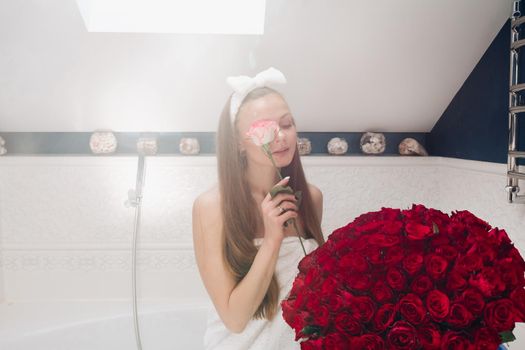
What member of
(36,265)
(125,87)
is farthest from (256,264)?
(36,265)

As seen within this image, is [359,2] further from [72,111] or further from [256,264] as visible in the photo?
[72,111]

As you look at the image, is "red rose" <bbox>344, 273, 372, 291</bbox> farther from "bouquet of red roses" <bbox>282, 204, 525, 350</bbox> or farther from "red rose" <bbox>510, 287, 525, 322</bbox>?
"red rose" <bbox>510, 287, 525, 322</bbox>

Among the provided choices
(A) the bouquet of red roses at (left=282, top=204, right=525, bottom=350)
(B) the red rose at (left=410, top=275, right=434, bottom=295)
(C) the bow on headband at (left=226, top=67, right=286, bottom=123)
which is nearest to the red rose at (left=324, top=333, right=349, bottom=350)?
(A) the bouquet of red roses at (left=282, top=204, right=525, bottom=350)

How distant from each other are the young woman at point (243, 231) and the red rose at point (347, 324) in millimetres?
550

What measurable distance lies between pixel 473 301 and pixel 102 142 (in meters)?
1.64

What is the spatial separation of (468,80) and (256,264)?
51.1 inches

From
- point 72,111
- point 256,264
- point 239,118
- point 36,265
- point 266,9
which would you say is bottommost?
point 36,265

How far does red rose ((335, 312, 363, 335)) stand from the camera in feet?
1.67

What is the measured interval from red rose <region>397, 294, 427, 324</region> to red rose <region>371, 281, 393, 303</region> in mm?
16

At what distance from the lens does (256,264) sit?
1017 mm

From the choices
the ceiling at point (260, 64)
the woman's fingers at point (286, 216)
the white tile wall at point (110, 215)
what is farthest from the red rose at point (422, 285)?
the white tile wall at point (110, 215)

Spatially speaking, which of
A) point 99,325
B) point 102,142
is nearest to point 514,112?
point 102,142

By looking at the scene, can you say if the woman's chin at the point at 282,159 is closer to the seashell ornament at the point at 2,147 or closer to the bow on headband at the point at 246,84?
the bow on headband at the point at 246,84

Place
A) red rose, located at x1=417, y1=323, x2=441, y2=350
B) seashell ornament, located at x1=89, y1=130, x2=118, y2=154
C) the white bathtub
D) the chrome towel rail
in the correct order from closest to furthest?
1. red rose, located at x1=417, y1=323, x2=441, y2=350
2. the chrome towel rail
3. the white bathtub
4. seashell ornament, located at x1=89, y1=130, x2=118, y2=154
